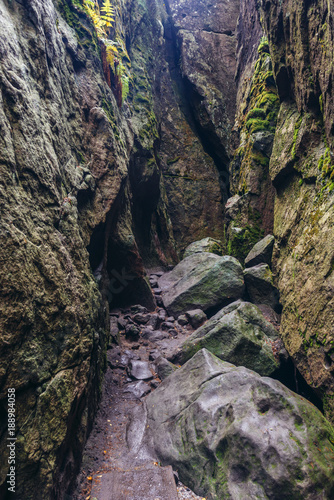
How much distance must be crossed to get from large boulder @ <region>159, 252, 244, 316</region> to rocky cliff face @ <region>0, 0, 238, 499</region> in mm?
955

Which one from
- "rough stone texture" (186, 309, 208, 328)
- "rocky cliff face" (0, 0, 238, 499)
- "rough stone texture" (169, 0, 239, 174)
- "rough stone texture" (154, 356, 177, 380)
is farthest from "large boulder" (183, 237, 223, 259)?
"rough stone texture" (154, 356, 177, 380)

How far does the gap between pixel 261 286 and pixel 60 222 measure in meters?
5.27

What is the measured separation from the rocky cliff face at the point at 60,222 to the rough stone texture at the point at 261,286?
3.04 metres

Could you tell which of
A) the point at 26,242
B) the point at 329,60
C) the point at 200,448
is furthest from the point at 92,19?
the point at 200,448

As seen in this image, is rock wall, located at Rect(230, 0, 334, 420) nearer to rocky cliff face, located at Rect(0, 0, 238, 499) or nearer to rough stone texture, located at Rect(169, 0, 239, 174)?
rocky cliff face, located at Rect(0, 0, 238, 499)

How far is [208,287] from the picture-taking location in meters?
7.90

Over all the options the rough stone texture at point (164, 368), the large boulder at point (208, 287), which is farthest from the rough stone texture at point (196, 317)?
the rough stone texture at point (164, 368)

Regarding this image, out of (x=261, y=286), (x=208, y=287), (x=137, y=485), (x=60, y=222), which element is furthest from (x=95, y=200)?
(x=137, y=485)

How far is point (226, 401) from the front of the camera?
149 inches

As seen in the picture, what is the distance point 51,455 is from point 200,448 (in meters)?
1.76

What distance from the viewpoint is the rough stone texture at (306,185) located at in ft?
13.5

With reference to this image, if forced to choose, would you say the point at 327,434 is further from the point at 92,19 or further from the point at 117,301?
the point at 92,19

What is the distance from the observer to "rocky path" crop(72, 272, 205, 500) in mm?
3258

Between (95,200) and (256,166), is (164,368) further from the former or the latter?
(256,166)
